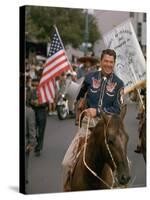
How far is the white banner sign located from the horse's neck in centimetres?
95

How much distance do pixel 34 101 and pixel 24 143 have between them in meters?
0.59

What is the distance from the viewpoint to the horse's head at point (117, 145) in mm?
9203

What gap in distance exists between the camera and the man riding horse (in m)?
9.02

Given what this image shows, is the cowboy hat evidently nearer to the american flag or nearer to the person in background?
the american flag

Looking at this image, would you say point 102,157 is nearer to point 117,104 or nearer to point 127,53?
point 117,104

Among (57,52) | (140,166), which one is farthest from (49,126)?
(140,166)

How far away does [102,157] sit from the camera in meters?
9.20

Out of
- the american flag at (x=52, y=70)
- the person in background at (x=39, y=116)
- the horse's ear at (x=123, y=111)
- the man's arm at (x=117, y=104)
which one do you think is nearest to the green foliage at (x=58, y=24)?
the american flag at (x=52, y=70)

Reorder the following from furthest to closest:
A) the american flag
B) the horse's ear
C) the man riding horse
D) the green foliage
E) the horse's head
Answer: the horse's ear < the horse's head < the man riding horse < the american flag < the green foliage

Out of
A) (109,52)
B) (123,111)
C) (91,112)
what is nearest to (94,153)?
(91,112)

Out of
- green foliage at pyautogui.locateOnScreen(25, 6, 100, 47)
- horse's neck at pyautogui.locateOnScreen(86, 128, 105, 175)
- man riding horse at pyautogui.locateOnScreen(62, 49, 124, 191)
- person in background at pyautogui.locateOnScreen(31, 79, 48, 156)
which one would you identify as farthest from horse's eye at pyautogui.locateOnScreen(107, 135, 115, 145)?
green foliage at pyautogui.locateOnScreen(25, 6, 100, 47)

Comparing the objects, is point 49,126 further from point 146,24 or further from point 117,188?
point 146,24

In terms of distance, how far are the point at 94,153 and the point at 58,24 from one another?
190 cm

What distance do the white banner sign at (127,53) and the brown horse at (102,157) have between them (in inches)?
19.7
